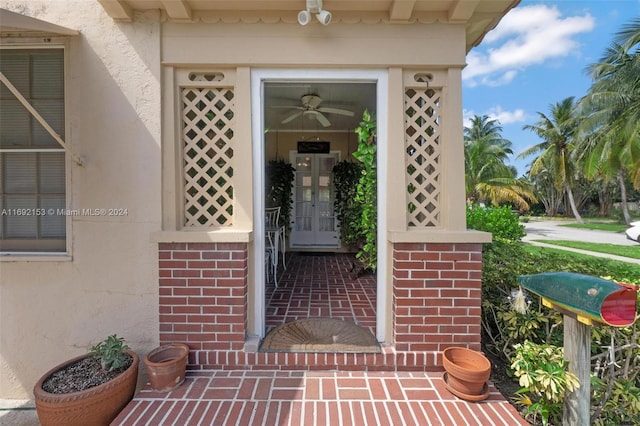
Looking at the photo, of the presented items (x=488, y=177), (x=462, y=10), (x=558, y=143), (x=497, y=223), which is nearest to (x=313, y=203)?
(x=497, y=223)

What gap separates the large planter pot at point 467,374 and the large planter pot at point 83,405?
2.27 m

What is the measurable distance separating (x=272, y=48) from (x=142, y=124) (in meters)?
1.23

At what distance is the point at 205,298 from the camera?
2.29m

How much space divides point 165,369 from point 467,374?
2096mm

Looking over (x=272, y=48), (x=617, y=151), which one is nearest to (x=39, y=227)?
(x=272, y=48)

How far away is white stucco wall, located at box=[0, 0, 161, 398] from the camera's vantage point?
234cm

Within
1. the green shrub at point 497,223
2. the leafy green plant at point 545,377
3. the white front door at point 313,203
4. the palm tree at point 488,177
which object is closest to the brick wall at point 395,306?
the leafy green plant at point 545,377

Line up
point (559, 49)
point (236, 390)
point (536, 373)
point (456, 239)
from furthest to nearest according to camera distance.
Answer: point (559, 49)
point (456, 239)
point (236, 390)
point (536, 373)

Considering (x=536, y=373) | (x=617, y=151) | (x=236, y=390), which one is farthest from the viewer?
(x=617, y=151)

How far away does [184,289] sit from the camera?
230 centimetres

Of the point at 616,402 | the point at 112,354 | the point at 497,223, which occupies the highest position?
the point at 497,223

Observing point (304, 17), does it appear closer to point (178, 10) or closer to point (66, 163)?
point (178, 10)

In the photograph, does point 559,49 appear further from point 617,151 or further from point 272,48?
point 272,48

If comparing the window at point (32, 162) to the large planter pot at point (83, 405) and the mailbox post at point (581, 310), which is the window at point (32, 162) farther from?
the mailbox post at point (581, 310)
